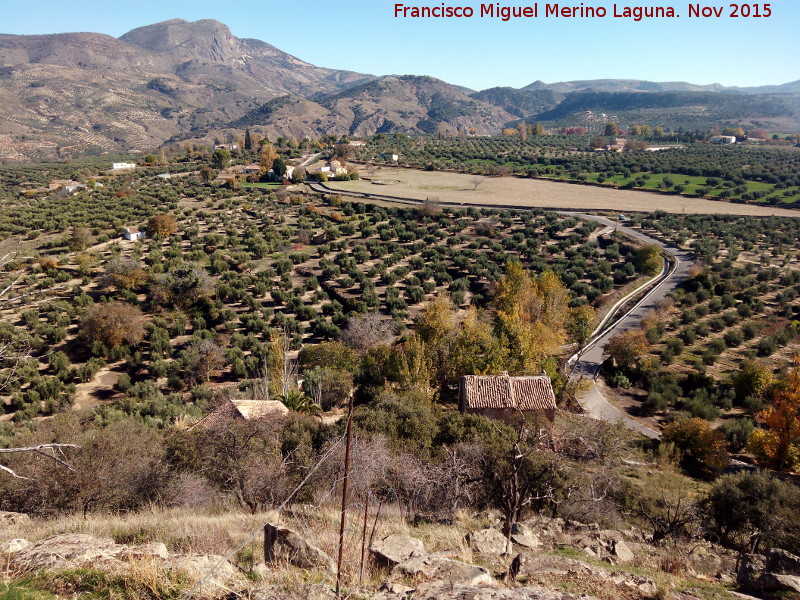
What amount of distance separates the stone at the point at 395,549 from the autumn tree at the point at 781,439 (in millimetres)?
18549

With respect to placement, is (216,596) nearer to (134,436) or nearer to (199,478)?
(199,478)

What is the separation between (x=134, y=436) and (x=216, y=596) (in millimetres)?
8479

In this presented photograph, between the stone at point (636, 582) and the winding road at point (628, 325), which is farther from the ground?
the stone at point (636, 582)

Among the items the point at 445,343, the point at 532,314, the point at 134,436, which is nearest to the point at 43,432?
the point at 134,436

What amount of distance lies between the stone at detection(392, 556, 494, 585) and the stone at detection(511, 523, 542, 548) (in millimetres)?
3008

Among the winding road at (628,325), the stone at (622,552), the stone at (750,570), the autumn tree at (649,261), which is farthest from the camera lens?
the autumn tree at (649,261)

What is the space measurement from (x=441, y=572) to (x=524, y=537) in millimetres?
3713

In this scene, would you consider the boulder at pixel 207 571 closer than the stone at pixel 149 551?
Yes

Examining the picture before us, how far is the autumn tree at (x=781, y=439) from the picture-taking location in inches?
755

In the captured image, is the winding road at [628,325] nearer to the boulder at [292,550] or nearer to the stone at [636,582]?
the stone at [636,582]

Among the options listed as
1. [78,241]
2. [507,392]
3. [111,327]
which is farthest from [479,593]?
[78,241]

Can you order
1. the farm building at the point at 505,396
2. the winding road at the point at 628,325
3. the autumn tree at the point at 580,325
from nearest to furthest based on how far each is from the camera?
the farm building at the point at 505,396, the winding road at the point at 628,325, the autumn tree at the point at 580,325

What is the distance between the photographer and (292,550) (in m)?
7.23

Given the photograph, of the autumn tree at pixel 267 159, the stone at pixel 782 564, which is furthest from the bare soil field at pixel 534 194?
the stone at pixel 782 564
